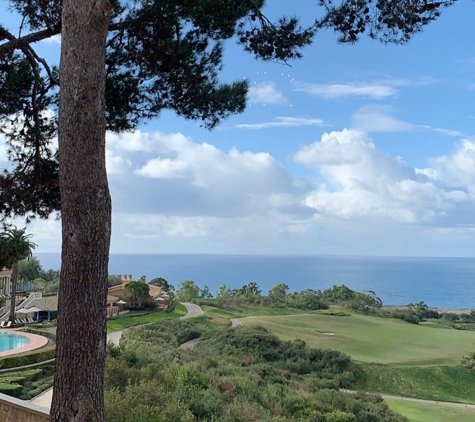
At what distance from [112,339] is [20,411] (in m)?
13.1

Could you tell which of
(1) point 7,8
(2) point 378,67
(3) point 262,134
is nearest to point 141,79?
(1) point 7,8

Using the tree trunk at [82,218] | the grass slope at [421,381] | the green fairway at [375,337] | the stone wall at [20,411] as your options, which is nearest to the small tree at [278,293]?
the green fairway at [375,337]

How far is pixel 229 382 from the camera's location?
410 inches

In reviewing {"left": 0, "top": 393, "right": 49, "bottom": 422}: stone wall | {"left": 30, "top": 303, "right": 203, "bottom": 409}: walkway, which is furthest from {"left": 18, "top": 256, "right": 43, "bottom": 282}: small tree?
{"left": 0, "top": 393, "right": 49, "bottom": 422}: stone wall

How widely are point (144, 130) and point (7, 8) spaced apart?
5.98ft

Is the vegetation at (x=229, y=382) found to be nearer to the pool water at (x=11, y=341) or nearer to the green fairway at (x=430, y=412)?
the green fairway at (x=430, y=412)

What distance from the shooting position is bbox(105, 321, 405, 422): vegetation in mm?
6203

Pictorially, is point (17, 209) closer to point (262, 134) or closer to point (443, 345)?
point (262, 134)

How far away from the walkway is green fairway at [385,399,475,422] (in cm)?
896

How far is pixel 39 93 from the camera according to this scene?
530 centimetres

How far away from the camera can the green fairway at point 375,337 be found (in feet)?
78.6

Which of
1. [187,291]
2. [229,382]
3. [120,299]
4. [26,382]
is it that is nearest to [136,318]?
[120,299]

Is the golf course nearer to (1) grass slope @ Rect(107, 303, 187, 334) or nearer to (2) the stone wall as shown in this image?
(1) grass slope @ Rect(107, 303, 187, 334)

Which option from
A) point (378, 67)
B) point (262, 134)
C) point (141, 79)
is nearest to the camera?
point (141, 79)
